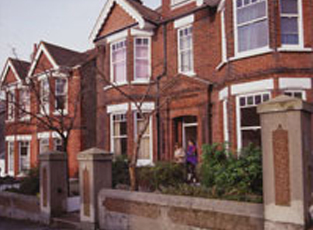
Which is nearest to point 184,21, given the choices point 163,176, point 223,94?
point 223,94

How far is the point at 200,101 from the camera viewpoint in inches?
518

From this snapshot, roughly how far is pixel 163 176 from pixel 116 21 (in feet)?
29.8

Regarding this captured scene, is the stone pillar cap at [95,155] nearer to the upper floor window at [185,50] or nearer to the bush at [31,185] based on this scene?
the bush at [31,185]

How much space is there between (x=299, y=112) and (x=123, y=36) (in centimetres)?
1232

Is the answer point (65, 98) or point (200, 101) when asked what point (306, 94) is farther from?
point (65, 98)

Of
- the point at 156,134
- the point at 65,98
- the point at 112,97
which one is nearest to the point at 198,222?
the point at 156,134

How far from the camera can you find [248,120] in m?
11.2

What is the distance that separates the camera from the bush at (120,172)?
1155 centimetres

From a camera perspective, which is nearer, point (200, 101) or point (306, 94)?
point (306, 94)

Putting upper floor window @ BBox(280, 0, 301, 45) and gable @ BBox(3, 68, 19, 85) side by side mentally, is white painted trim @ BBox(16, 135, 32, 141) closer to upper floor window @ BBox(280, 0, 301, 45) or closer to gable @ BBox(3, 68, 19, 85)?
gable @ BBox(3, 68, 19, 85)

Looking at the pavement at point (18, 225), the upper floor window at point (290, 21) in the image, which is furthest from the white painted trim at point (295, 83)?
the pavement at point (18, 225)

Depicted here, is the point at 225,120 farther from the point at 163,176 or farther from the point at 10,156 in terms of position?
the point at 10,156

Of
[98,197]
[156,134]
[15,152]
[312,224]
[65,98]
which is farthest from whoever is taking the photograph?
[15,152]

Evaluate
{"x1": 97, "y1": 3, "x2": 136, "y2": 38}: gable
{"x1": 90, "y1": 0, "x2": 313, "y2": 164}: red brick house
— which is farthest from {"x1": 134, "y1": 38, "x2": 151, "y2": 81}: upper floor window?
{"x1": 97, "y1": 3, "x2": 136, "y2": 38}: gable
